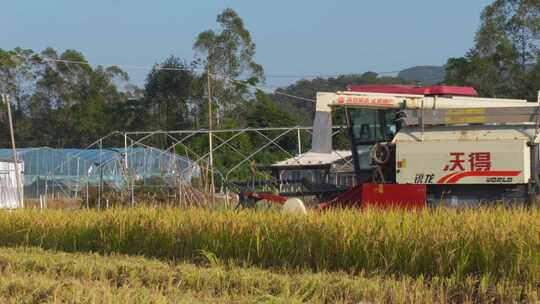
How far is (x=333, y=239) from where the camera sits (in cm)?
882

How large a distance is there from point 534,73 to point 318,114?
21.9 metres

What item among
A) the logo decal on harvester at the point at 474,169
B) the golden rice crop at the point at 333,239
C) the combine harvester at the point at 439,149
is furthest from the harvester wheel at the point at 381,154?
the golden rice crop at the point at 333,239

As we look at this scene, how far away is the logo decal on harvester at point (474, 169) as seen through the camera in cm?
1166

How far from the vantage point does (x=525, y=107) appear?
11.7m

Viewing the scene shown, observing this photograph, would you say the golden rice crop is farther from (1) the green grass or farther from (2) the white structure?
(2) the white structure

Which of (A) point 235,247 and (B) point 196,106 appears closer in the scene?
(A) point 235,247

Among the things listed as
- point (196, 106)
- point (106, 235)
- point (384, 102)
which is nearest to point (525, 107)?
point (384, 102)

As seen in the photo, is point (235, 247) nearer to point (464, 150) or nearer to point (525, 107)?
point (464, 150)

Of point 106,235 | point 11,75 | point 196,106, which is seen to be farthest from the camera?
point 11,75

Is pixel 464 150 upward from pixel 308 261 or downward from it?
upward

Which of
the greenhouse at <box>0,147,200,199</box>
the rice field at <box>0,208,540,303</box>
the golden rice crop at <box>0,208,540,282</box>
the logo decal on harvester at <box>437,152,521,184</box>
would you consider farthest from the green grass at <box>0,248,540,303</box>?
the greenhouse at <box>0,147,200,199</box>

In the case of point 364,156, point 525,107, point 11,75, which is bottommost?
point 364,156

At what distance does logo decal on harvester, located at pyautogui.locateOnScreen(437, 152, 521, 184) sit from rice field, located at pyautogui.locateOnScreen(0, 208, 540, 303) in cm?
255

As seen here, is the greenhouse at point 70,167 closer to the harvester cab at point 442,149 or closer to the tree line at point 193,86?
the tree line at point 193,86
